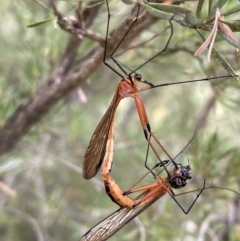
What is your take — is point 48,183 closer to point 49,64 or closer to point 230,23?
point 49,64

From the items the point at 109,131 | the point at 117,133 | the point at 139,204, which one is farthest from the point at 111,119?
the point at 117,133

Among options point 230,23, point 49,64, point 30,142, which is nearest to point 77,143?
point 30,142

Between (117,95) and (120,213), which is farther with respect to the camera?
(120,213)

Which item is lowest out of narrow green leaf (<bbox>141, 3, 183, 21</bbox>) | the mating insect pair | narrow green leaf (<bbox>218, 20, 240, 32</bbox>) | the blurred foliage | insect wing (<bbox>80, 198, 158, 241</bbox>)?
narrow green leaf (<bbox>218, 20, 240, 32</bbox>)

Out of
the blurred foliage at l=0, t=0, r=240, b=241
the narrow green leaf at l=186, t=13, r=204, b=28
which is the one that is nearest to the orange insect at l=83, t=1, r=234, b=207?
the blurred foliage at l=0, t=0, r=240, b=241

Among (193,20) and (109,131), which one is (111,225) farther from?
(193,20)

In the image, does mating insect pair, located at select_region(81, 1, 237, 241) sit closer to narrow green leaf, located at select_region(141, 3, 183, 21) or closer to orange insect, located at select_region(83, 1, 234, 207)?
orange insect, located at select_region(83, 1, 234, 207)

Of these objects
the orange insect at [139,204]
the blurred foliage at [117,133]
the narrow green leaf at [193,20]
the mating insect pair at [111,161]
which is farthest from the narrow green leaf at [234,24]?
the orange insect at [139,204]
